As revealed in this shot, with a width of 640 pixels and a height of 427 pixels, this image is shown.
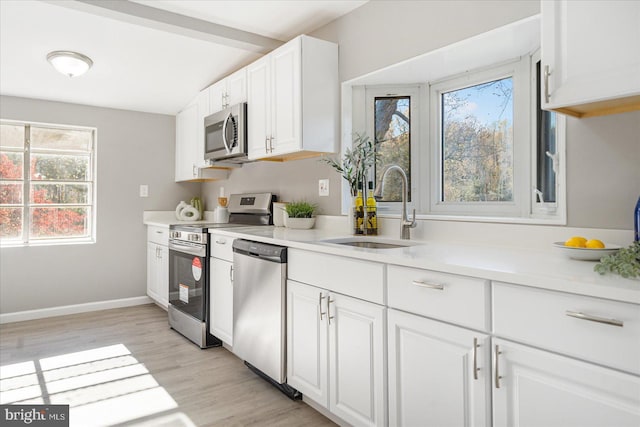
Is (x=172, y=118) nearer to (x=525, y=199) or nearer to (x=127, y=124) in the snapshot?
(x=127, y=124)

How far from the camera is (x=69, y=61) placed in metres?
2.93

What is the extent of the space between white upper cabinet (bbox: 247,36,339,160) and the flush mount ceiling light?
4.41ft

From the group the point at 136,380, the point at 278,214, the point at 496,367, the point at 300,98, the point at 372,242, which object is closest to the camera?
the point at 496,367

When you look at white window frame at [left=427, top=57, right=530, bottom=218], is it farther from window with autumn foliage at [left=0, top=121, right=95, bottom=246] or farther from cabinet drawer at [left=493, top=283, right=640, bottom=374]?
window with autumn foliage at [left=0, top=121, right=95, bottom=246]

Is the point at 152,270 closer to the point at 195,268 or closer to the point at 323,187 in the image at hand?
the point at 195,268

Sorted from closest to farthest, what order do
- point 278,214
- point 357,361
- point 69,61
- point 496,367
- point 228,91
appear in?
point 496,367, point 357,361, point 69,61, point 278,214, point 228,91

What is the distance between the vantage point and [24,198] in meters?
3.95

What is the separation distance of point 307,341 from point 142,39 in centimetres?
234

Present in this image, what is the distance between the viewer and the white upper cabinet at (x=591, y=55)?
3.92 ft

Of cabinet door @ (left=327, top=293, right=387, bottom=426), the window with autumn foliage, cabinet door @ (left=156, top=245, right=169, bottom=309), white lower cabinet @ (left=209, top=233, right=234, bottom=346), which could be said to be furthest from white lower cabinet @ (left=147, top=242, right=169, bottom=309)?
cabinet door @ (left=327, top=293, right=387, bottom=426)

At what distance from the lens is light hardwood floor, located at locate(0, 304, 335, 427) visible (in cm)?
204

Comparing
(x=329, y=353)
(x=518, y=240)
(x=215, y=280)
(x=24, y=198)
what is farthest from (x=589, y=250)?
(x=24, y=198)

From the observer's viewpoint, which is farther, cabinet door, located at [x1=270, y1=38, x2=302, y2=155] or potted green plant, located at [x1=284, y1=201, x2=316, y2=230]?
potted green plant, located at [x1=284, y1=201, x2=316, y2=230]

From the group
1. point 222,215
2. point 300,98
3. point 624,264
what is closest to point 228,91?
point 300,98
